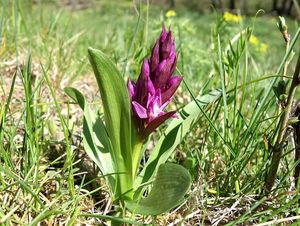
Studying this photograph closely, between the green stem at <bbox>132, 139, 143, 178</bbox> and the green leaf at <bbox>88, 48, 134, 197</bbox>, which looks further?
the green stem at <bbox>132, 139, 143, 178</bbox>

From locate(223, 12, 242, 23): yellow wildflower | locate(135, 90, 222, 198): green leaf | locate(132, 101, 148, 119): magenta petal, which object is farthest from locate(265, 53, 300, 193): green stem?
locate(223, 12, 242, 23): yellow wildflower

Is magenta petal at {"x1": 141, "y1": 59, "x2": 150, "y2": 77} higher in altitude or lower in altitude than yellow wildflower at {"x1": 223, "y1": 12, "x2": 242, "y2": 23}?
higher

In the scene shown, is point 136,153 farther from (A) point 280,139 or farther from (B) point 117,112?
(A) point 280,139

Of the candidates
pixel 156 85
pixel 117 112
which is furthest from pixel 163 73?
pixel 117 112

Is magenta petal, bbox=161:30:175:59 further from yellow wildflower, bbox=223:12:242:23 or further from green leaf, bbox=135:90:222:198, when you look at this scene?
yellow wildflower, bbox=223:12:242:23

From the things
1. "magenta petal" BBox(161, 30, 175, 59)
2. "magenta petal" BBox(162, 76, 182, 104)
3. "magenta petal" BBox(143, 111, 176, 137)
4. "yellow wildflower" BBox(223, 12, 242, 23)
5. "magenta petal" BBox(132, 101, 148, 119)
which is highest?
"magenta petal" BBox(161, 30, 175, 59)

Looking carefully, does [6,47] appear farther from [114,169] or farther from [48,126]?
[114,169]
